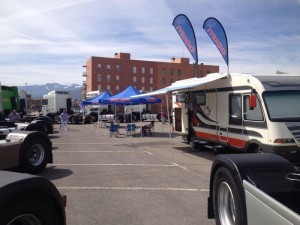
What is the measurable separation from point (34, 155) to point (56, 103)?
32.0m

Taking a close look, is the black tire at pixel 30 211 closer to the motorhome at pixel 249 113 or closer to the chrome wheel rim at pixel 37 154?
the chrome wheel rim at pixel 37 154

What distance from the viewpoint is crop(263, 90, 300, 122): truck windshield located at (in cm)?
919

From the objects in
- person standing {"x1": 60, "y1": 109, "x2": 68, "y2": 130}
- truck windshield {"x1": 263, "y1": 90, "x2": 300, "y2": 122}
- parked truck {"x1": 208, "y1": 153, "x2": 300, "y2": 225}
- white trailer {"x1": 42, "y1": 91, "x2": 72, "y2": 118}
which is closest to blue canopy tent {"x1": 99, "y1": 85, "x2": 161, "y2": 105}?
person standing {"x1": 60, "y1": 109, "x2": 68, "y2": 130}

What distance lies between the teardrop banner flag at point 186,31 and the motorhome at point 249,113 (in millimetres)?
4218

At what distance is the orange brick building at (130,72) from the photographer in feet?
306

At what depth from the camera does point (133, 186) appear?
7.81m

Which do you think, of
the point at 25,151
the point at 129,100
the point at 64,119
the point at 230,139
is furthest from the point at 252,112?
the point at 64,119

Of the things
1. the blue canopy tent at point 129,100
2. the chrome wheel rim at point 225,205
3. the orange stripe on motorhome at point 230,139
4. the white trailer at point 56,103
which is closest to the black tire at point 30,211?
the chrome wheel rim at point 225,205

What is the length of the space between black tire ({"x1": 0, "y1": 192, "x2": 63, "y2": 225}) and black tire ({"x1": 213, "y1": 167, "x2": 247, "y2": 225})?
5.94ft

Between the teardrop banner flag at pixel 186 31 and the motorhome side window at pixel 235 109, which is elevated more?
the teardrop banner flag at pixel 186 31

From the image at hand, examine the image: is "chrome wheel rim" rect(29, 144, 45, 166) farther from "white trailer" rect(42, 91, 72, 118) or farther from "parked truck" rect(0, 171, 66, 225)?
"white trailer" rect(42, 91, 72, 118)

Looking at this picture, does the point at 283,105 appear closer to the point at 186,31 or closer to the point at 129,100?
the point at 186,31

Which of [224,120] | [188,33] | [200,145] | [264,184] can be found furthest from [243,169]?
[188,33]

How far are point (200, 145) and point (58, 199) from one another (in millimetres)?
11135
